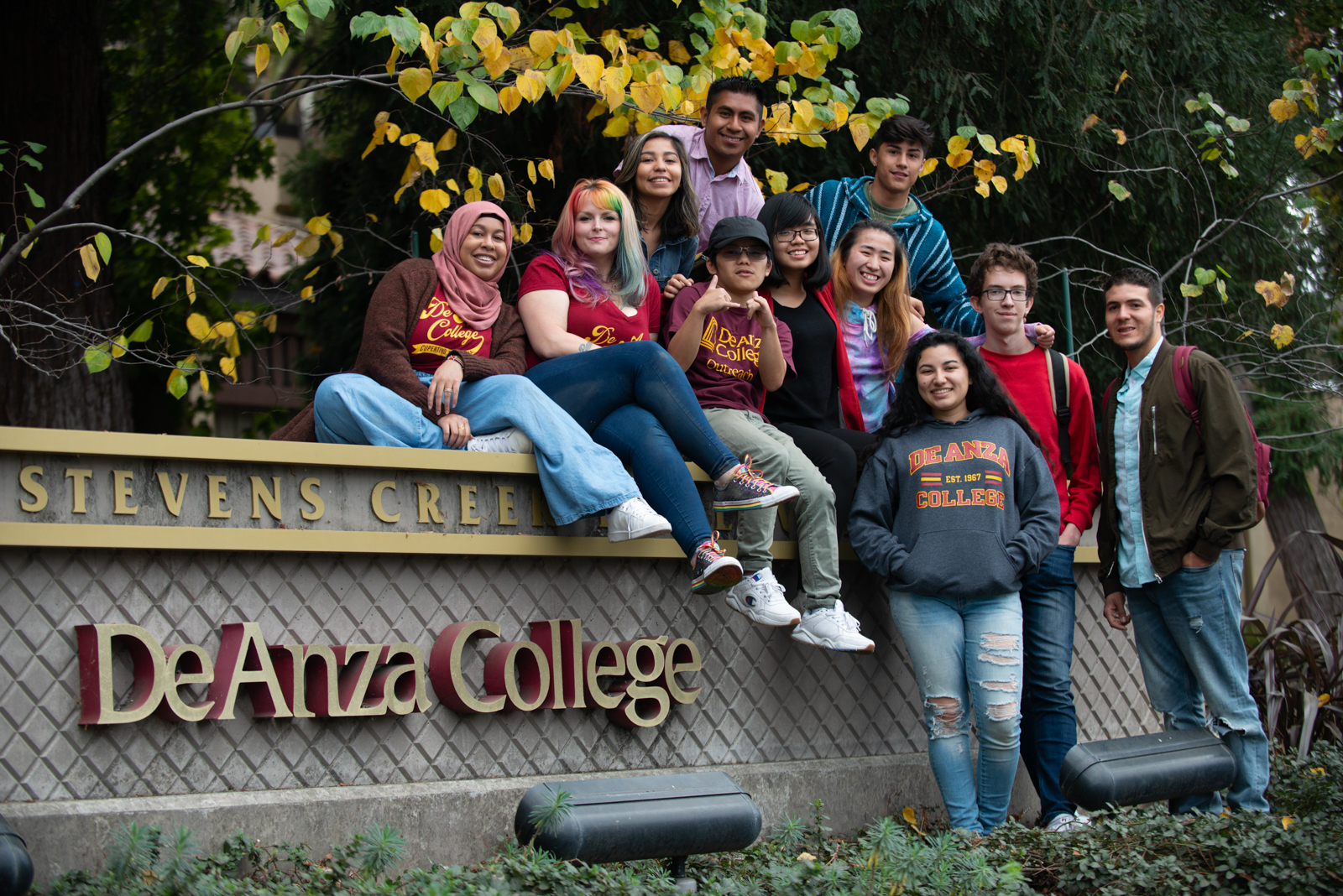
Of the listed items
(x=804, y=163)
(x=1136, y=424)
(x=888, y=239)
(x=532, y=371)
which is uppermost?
(x=804, y=163)

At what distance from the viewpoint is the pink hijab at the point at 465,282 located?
17.3ft

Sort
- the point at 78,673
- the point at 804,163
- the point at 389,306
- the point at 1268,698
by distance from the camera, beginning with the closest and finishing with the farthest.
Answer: the point at 78,673 → the point at 389,306 → the point at 1268,698 → the point at 804,163

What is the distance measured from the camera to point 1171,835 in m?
4.62

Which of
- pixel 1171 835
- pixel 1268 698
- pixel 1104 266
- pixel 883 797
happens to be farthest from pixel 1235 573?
pixel 1104 266

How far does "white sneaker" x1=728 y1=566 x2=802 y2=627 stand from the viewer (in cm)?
507

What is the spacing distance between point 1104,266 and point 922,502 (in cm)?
478

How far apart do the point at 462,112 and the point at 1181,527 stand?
11.6 feet

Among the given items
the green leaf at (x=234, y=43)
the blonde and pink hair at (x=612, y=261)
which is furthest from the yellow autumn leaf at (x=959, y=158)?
the green leaf at (x=234, y=43)

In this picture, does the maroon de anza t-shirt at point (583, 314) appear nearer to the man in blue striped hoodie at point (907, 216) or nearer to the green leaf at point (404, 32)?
the green leaf at point (404, 32)

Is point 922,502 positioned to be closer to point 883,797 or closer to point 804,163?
point 883,797

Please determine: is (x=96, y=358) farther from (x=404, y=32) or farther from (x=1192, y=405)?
(x=1192, y=405)

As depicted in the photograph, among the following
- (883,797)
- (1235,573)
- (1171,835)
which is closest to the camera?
(1171,835)

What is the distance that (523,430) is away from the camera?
16.6 feet

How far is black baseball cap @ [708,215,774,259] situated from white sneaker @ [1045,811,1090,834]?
2.65 m
